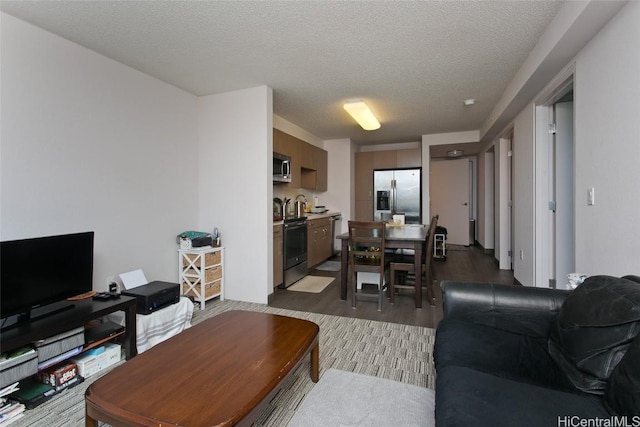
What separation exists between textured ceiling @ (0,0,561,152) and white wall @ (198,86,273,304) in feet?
0.88

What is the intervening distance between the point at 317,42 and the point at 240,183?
5.77ft

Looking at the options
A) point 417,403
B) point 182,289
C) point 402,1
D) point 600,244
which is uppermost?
point 402,1

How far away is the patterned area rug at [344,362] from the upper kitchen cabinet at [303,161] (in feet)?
7.92

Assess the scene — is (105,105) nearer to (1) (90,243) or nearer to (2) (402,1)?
(1) (90,243)

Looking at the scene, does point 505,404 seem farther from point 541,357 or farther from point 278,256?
point 278,256

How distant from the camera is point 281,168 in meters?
4.47

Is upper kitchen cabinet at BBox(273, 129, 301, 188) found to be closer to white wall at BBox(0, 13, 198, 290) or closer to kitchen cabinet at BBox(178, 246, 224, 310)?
white wall at BBox(0, 13, 198, 290)

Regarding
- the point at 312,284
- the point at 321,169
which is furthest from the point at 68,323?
the point at 321,169

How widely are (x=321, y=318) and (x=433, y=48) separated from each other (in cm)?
272

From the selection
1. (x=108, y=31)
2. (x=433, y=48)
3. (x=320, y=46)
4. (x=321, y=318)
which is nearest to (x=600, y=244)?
Answer: (x=433, y=48)

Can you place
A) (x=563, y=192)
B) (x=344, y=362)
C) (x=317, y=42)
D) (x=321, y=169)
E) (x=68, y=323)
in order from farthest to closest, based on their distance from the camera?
(x=321, y=169) → (x=563, y=192) → (x=317, y=42) → (x=344, y=362) → (x=68, y=323)

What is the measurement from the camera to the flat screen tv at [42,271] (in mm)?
1764

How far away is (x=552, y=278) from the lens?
125 inches

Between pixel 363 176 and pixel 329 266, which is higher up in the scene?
pixel 363 176
